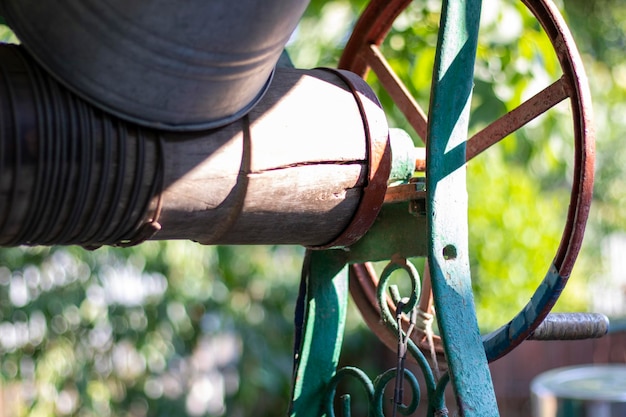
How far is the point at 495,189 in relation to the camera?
487cm

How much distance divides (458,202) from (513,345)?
23 centimetres

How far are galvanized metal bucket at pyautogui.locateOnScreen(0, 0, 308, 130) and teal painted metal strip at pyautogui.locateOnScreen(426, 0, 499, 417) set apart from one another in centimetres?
28

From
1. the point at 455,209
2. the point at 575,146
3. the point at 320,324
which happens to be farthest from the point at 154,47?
the point at 320,324

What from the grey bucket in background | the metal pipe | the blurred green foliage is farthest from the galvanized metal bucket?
the grey bucket in background

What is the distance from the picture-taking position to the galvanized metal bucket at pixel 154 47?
1038mm

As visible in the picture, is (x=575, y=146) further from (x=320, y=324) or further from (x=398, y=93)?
(x=320, y=324)

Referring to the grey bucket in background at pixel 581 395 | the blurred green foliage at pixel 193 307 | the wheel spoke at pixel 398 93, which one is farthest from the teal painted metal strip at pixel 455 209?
the grey bucket in background at pixel 581 395

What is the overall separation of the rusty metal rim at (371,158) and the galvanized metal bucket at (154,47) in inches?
9.2

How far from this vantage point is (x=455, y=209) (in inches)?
50.5

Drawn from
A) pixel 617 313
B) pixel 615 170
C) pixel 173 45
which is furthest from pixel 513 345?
pixel 615 170

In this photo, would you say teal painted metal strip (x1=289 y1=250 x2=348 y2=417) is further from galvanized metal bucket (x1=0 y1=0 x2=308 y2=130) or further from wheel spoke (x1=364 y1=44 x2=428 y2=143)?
galvanized metal bucket (x1=0 y1=0 x2=308 y2=130)

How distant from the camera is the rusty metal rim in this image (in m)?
1.32

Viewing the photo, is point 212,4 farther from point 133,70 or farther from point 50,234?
point 50,234

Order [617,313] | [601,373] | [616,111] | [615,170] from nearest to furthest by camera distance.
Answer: [601,373] < [616,111] < [617,313] < [615,170]
